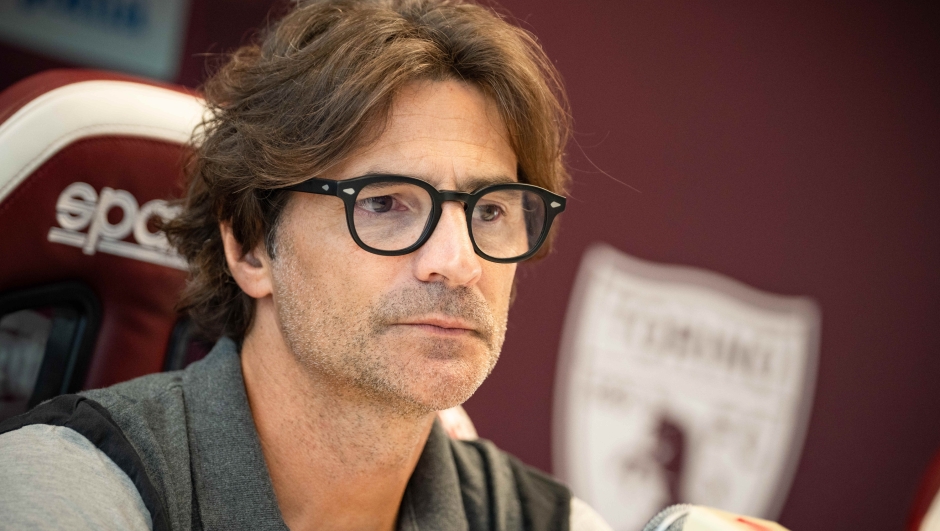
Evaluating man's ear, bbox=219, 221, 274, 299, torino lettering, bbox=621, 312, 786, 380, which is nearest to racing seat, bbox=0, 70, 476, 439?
man's ear, bbox=219, 221, 274, 299

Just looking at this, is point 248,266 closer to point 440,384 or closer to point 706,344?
point 440,384

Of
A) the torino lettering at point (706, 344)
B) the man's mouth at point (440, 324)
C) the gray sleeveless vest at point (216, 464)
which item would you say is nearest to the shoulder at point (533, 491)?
the gray sleeveless vest at point (216, 464)

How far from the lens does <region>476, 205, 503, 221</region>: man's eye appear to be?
101cm

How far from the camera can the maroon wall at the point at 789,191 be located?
198 centimetres

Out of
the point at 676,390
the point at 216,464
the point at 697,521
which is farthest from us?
the point at 676,390

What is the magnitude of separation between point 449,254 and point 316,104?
0.26 meters

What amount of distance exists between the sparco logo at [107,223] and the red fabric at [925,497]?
3.52ft

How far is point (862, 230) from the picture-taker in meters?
2.34

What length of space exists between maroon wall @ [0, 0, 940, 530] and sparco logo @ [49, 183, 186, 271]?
37.9 inches

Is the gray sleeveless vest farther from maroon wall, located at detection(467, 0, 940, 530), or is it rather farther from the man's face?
maroon wall, located at detection(467, 0, 940, 530)

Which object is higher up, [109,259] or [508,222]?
[508,222]

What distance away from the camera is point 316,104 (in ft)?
3.23

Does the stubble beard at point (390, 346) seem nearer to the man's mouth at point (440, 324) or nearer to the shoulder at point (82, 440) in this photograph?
the man's mouth at point (440, 324)

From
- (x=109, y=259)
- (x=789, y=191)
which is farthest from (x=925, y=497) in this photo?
(x=789, y=191)
